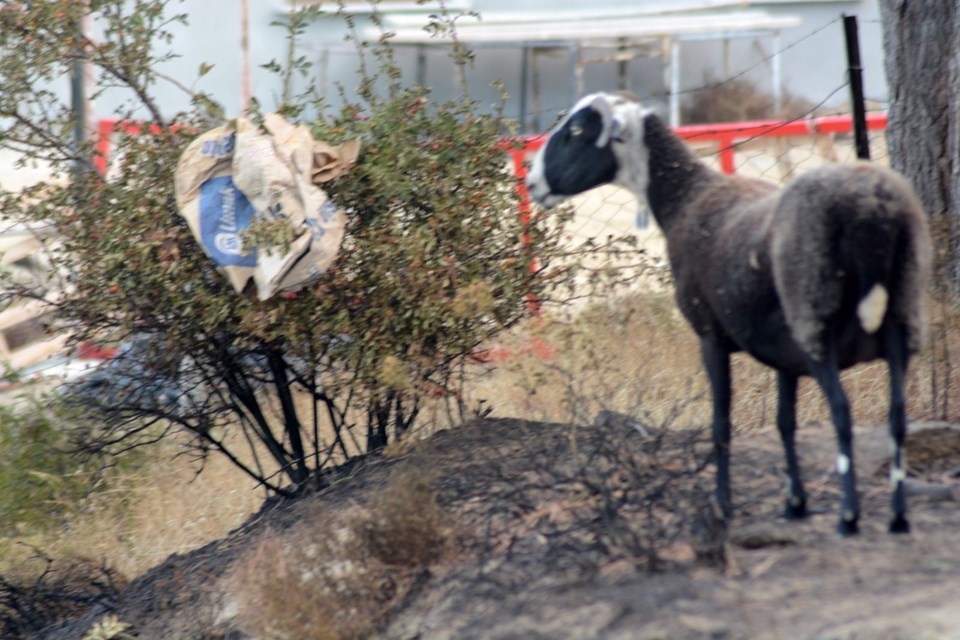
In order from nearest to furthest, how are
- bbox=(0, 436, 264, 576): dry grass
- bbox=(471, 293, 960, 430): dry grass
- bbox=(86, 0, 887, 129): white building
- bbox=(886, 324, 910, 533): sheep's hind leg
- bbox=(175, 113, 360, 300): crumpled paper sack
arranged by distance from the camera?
bbox=(886, 324, 910, 533): sheep's hind leg → bbox=(175, 113, 360, 300): crumpled paper sack → bbox=(471, 293, 960, 430): dry grass → bbox=(0, 436, 264, 576): dry grass → bbox=(86, 0, 887, 129): white building

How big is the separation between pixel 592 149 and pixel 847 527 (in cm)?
185

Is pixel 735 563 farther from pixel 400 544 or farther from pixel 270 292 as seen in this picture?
pixel 270 292

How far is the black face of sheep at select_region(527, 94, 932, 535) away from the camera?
4598 mm

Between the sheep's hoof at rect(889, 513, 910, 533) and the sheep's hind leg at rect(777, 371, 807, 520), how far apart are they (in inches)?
14.8

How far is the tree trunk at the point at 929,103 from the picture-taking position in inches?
296

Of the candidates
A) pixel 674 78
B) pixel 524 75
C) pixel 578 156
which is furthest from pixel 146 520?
pixel 524 75

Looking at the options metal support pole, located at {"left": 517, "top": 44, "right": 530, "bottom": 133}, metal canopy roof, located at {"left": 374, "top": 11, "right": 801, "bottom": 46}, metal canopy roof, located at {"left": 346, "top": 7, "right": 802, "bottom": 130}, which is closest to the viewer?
metal canopy roof, located at {"left": 374, "top": 11, "right": 801, "bottom": 46}

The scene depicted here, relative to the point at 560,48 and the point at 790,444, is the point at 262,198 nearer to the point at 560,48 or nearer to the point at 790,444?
the point at 790,444

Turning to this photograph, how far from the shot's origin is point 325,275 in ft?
21.0

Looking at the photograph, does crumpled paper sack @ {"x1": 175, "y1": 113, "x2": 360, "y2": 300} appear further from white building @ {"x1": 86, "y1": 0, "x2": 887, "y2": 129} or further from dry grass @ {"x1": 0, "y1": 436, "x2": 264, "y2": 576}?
white building @ {"x1": 86, "y1": 0, "x2": 887, "y2": 129}

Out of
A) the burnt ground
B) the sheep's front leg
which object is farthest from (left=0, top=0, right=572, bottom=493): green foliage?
the sheep's front leg

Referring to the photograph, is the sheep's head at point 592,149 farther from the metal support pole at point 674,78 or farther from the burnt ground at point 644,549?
the metal support pole at point 674,78

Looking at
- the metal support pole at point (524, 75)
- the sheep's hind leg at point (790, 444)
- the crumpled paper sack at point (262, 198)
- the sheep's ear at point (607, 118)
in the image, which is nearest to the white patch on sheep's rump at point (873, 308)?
the sheep's hind leg at point (790, 444)

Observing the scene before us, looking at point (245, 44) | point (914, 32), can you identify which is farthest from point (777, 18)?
point (914, 32)
